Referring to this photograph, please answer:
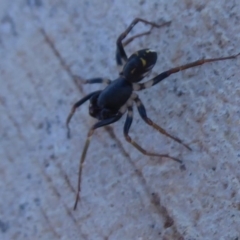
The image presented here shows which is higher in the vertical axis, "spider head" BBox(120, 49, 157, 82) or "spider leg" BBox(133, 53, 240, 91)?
"spider head" BBox(120, 49, 157, 82)

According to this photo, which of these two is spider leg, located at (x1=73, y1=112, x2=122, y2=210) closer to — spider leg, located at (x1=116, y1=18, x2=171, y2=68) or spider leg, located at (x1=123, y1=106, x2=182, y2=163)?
spider leg, located at (x1=123, y1=106, x2=182, y2=163)

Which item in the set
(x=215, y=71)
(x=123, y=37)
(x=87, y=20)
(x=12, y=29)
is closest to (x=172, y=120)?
(x=215, y=71)

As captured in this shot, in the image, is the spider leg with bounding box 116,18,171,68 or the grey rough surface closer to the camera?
the grey rough surface

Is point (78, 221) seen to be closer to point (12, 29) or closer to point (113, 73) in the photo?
point (113, 73)

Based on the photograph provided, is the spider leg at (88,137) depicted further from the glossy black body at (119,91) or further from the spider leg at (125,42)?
the spider leg at (125,42)

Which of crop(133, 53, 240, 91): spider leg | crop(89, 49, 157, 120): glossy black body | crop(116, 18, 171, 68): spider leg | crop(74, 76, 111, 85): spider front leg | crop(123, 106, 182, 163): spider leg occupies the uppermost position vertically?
crop(116, 18, 171, 68): spider leg

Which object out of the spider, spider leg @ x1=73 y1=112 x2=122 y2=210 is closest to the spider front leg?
the spider

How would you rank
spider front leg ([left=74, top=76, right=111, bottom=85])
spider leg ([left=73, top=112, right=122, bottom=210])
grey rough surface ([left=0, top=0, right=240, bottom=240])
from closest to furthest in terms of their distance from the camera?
grey rough surface ([left=0, top=0, right=240, bottom=240])
spider leg ([left=73, top=112, right=122, bottom=210])
spider front leg ([left=74, top=76, right=111, bottom=85])

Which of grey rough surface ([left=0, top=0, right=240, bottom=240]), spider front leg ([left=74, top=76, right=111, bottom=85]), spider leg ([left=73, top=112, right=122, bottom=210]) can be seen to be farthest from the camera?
spider front leg ([left=74, top=76, right=111, bottom=85])
